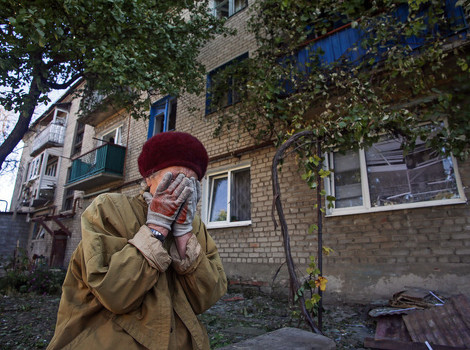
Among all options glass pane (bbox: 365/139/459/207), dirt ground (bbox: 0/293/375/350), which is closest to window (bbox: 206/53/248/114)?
glass pane (bbox: 365/139/459/207)

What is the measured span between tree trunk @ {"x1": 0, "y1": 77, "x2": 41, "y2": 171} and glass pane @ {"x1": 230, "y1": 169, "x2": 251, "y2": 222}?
4.31 meters

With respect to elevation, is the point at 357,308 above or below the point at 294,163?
below

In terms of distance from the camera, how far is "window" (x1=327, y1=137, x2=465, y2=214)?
399 centimetres

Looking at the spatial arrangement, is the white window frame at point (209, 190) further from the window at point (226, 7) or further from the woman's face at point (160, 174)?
the woman's face at point (160, 174)

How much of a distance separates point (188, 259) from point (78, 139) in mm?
16821

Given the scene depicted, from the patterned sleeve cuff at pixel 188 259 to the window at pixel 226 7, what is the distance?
26.6ft

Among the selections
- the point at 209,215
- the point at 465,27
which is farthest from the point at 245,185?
the point at 465,27

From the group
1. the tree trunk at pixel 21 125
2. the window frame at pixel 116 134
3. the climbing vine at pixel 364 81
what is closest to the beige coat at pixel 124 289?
the climbing vine at pixel 364 81

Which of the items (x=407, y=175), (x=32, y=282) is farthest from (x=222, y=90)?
(x=32, y=282)

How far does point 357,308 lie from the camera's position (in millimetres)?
3973

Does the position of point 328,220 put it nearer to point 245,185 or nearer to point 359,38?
point 245,185

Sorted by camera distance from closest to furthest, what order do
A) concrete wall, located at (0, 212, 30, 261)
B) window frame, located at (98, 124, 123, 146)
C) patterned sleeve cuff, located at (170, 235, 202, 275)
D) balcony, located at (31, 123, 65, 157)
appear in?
patterned sleeve cuff, located at (170, 235, 202, 275) → window frame, located at (98, 124, 123, 146) → balcony, located at (31, 123, 65, 157) → concrete wall, located at (0, 212, 30, 261)

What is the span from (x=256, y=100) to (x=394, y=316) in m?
3.79

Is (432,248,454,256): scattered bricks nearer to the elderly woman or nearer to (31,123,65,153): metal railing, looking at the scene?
the elderly woman
